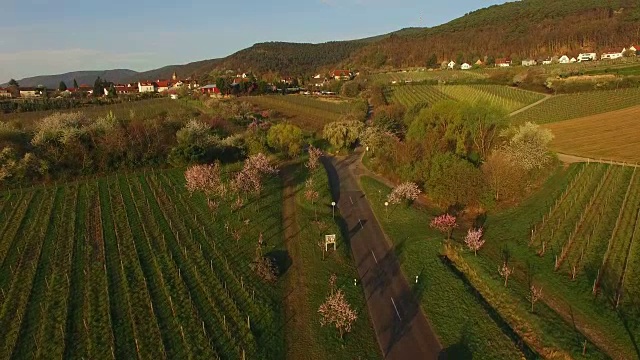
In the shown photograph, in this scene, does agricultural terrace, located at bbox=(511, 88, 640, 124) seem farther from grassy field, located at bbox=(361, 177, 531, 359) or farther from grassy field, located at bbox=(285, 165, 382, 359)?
grassy field, located at bbox=(285, 165, 382, 359)

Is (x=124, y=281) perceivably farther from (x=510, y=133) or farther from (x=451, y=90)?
(x=451, y=90)

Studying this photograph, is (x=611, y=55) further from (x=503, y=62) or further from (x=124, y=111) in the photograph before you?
(x=124, y=111)

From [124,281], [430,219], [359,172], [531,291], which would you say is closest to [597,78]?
[359,172]

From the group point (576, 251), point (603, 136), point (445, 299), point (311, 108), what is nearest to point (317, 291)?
point (445, 299)

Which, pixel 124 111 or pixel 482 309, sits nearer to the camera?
pixel 482 309

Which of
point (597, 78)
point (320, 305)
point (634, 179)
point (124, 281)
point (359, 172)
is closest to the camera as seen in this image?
point (320, 305)

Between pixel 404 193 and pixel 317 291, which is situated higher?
pixel 404 193
